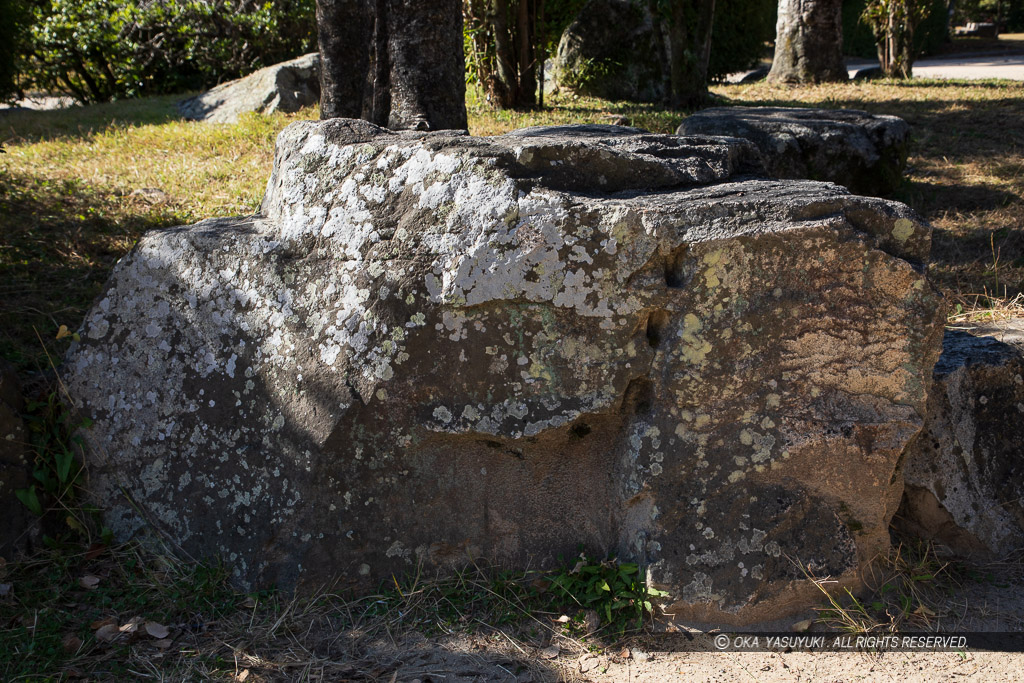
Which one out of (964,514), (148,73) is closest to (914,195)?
(964,514)

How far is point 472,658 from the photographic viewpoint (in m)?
2.61

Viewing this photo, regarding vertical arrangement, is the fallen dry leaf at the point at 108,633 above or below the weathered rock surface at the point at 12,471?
below

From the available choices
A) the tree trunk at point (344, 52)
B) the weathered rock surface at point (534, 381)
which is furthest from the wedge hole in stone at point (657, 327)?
the tree trunk at point (344, 52)

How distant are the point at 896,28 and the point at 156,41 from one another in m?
11.8

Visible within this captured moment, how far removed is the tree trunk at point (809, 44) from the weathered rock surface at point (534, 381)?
389 inches

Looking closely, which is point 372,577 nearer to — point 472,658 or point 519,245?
point 472,658

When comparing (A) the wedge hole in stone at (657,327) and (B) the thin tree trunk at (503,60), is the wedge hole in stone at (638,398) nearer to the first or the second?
(A) the wedge hole in stone at (657,327)

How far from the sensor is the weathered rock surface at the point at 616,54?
33.4 feet

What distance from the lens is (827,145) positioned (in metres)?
6.32

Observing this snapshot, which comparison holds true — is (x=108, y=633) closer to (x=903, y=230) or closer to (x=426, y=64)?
(x=903, y=230)

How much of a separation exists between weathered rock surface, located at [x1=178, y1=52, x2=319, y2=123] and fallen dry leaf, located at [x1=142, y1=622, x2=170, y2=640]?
7218 mm

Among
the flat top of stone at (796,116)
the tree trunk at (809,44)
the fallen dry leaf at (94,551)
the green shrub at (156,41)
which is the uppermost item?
the green shrub at (156,41)

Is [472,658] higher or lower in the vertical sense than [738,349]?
lower

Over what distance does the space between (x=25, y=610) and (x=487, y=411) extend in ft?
5.58
